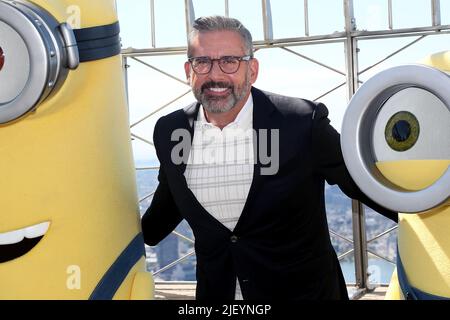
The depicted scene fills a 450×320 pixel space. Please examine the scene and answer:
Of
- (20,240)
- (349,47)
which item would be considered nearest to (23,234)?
(20,240)

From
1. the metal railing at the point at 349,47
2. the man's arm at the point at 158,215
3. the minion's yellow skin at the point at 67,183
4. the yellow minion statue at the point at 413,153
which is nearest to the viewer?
the yellow minion statue at the point at 413,153

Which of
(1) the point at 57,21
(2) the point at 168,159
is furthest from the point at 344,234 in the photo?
(1) the point at 57,21

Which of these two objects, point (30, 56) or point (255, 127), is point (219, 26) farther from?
point (30, 56)

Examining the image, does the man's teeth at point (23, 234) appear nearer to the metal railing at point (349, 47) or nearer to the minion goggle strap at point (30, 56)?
the minion goggle strap at point (30, 56)

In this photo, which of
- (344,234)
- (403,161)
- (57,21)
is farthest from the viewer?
(344,234)

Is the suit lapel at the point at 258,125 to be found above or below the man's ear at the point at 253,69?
below

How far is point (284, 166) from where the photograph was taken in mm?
1530

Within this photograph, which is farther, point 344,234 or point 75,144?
point 344,234

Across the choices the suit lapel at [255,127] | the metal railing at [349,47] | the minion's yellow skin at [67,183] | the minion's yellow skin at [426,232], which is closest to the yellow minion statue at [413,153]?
the minion's yellow skin at [426,232]

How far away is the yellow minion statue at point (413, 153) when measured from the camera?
1.27 metres

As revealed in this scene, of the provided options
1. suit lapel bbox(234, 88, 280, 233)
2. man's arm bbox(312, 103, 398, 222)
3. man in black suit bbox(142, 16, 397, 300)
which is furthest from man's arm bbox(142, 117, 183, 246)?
man's arm bbox(312, 103, 398, 222)

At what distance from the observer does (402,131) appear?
132 centimetres
